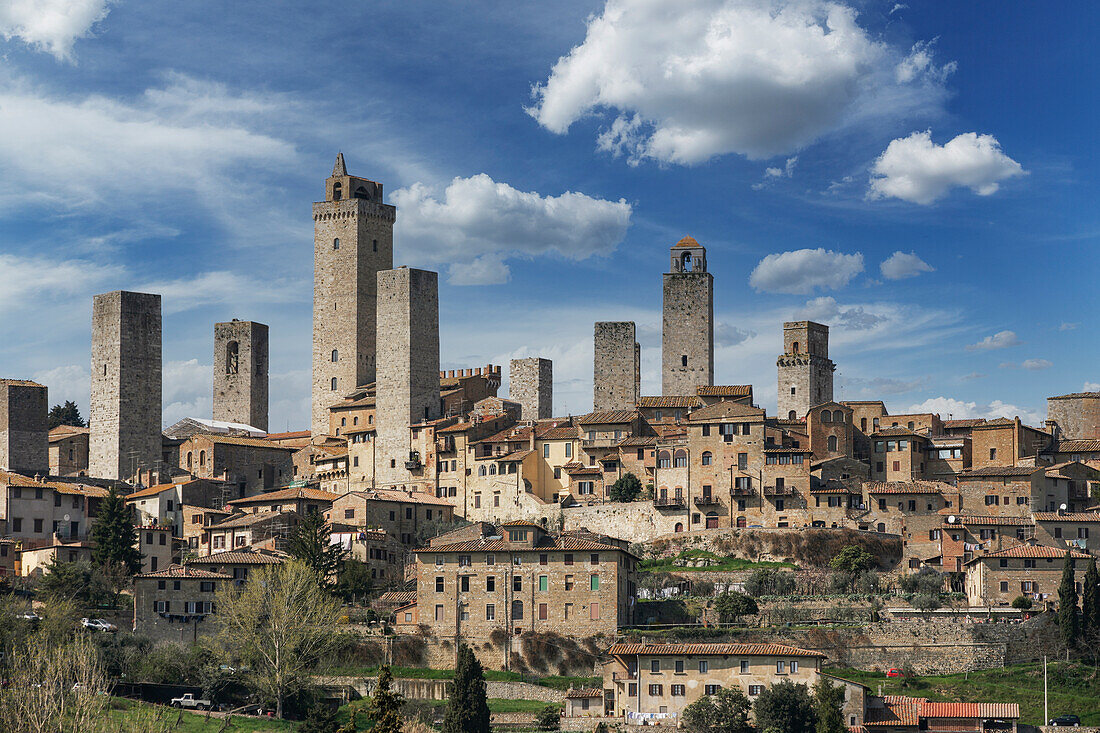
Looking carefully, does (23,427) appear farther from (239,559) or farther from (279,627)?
(279,627)

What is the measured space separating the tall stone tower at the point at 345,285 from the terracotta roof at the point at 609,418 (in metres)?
20.1

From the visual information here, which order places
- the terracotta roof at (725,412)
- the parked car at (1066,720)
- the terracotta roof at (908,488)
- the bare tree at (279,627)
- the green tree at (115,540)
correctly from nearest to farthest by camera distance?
1. the parked car at (1066,720)
2. the bare tree at (279,627)
3. the green tree at (115,540)
4. the terracotta roof at (908,488)
5. the terracotta roof at (725,412)

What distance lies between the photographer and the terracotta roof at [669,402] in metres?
98.7

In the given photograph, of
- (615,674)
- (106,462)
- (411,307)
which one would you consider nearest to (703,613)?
(615,674)

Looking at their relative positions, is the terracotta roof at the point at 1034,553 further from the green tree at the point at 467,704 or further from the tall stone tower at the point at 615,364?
the tall stone tower at the point at 615,364

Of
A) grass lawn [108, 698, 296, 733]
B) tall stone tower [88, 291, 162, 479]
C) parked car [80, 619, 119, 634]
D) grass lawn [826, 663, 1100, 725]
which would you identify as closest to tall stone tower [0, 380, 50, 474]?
tall stone tower [88, 291, 162, 479]

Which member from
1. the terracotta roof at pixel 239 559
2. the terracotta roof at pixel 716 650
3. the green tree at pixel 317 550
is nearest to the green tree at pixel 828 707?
the terracotta roof at pixel 716 650

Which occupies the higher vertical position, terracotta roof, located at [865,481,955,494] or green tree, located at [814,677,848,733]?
terracotta roof, located at [865,481,955,494]

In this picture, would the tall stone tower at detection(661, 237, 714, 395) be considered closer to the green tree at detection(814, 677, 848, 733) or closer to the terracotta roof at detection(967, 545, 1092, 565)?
the terracotta roof at detection(967, 545, 1092, 565)

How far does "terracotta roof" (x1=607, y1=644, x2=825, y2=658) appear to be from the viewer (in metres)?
67.4

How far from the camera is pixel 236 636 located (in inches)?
2840

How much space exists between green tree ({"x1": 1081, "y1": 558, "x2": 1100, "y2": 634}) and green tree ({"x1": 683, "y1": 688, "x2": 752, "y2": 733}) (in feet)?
50.1

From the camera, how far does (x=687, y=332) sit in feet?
343

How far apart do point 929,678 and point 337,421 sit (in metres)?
48.5
